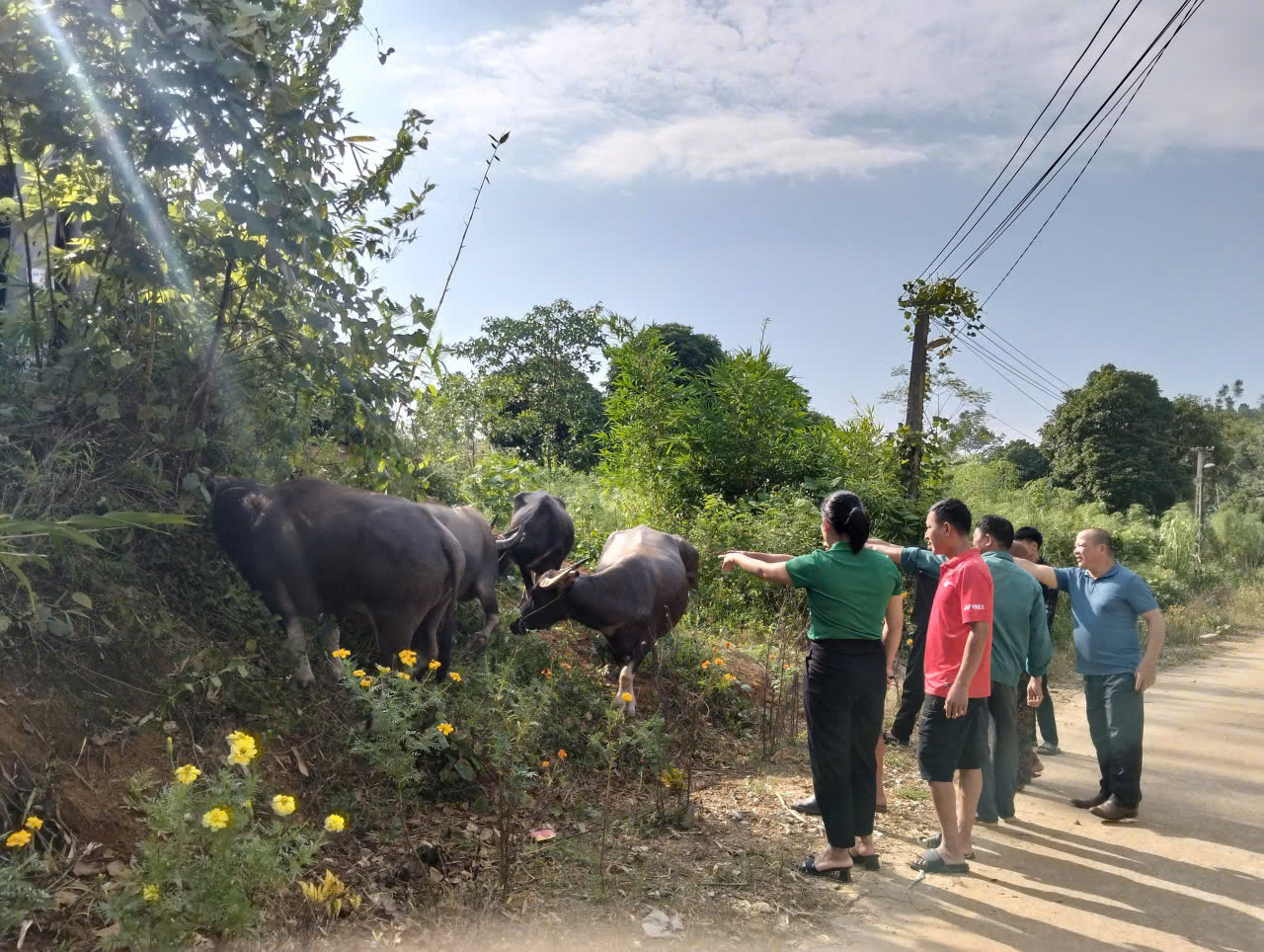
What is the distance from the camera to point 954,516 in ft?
15.5

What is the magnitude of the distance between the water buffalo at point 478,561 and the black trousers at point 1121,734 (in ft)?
13.5

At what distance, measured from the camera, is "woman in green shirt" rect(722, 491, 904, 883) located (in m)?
4.48

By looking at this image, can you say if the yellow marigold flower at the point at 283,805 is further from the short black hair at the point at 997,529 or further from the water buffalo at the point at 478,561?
the short black hair at the point at 997,529

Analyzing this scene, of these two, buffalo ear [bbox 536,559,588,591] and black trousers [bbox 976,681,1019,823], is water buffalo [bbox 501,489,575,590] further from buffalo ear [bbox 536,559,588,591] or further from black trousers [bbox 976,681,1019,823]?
black trousers [bbox 976,681,1019,823]

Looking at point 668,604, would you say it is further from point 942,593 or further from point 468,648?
point 942,593

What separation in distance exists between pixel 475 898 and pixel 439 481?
5.94 meters

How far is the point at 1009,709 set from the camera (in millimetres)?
5387

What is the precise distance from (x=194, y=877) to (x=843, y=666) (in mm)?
2868

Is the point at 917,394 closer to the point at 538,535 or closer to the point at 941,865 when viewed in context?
the point at 538,535

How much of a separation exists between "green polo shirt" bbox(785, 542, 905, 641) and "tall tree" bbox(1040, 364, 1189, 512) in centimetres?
2850

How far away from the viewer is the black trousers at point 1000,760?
5352 mm

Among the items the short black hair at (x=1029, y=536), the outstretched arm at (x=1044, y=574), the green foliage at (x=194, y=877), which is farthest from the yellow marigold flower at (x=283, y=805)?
the short black hair at (x=1029, y=536)

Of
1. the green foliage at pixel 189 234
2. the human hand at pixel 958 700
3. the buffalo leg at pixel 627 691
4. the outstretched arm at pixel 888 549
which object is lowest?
the buffalo leg at pixel 627 691

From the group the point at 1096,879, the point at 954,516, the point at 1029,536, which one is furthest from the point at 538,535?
the point at 1096,879
